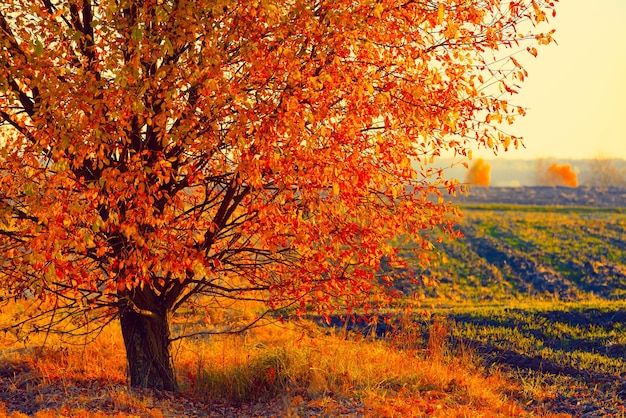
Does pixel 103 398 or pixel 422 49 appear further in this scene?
pixel 103 398

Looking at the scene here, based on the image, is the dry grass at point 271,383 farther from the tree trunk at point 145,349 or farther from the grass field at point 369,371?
the tree trunk at point 145,349

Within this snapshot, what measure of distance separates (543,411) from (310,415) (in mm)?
3883

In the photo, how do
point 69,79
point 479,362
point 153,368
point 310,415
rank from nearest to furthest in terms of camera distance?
point 69,79 → point 310,415 → point 153,368 → point 479,362

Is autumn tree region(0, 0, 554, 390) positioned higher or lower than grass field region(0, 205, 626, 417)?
higher

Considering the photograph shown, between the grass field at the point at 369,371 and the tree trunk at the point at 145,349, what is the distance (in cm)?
32

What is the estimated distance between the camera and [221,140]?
806cm

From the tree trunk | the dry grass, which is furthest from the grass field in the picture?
the tree trunk

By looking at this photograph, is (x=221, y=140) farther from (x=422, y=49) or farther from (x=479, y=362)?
(x=479, y=362)

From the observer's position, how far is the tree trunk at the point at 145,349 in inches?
394

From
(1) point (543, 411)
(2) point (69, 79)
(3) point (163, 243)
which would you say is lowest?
(1) point (543, 411)

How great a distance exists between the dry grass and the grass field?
2cm

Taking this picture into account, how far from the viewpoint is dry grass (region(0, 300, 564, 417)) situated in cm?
916

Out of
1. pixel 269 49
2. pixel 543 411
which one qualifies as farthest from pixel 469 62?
pixel 543 411

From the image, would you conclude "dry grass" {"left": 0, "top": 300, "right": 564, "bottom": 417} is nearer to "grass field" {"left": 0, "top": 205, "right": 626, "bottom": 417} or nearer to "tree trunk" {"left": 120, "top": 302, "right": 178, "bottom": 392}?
"grass field" {"left": 0, "top": 205, "right": 626, "bottom": 417}
